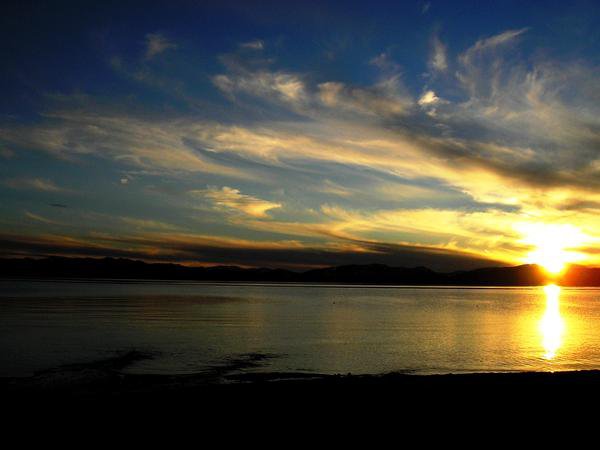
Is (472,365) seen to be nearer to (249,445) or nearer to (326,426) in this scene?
(326,426)

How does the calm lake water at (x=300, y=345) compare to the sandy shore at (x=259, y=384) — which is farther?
the calm lake water at (x=300, y=345)

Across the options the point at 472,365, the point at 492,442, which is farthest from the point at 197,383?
the point at 472,365

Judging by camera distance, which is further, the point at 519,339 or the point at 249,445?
the point at 519,339

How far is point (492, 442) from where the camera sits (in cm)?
1237

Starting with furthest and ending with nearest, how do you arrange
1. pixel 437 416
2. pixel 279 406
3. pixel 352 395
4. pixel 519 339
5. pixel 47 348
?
pixel 519 339, pixel 47 348, pixel 352 395, pixel 279 406, pixel 437 416

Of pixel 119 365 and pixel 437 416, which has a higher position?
pixel 437 416

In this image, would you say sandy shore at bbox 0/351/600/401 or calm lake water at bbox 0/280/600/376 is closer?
sandy shore at bbox 0/351/600/401

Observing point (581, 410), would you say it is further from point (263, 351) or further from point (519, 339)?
point (519, 339)

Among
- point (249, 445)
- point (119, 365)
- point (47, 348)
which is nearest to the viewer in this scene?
point (249, 445)

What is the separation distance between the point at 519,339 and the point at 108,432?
43.4 meters

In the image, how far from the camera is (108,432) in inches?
523

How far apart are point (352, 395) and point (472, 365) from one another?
17.5 meters

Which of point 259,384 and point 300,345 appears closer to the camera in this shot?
point 259,384

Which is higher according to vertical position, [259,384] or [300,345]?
[259,384]
